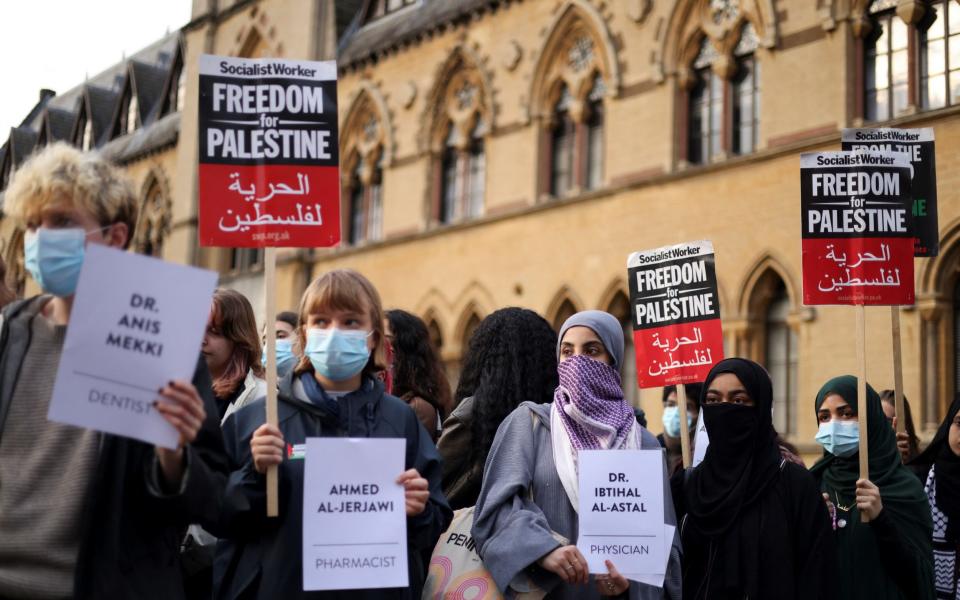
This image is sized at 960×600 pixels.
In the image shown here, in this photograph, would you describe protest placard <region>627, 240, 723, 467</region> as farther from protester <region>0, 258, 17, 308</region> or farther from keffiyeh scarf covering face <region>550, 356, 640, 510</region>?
protester <region>0, 258, 17, 308</region>

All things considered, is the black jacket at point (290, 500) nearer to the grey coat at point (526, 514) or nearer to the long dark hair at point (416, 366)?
the grey coat at point (526, 514)

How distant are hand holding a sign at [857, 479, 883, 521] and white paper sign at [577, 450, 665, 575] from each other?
4.22 feet

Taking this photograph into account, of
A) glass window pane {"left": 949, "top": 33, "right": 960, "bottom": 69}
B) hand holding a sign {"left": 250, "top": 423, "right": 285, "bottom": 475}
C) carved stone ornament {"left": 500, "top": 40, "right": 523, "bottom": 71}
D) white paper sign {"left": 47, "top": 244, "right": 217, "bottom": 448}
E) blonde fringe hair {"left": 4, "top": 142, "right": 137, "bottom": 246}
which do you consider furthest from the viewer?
carved stone ornament {"left": 500, "top": 40, "right": 523, "bottom": 71}

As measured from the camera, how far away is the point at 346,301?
3.73 meters

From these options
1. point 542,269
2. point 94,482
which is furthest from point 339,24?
point 94,482

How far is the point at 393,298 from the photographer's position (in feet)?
70.1

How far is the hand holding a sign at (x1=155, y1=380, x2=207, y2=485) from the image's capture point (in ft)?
8.90

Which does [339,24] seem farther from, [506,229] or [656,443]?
[656,443]

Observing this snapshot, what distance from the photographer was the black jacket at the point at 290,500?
3484 mm

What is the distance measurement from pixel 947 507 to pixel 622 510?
2.84 m

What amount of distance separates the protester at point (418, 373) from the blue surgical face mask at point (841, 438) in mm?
1829

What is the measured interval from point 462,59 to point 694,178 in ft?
20.4

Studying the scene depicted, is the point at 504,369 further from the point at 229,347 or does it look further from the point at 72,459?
the point at 72,459

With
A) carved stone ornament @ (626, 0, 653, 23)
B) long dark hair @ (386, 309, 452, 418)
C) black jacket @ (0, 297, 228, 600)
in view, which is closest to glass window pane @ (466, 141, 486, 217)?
carved stone ornament @ (626, 0, 653, 23)
